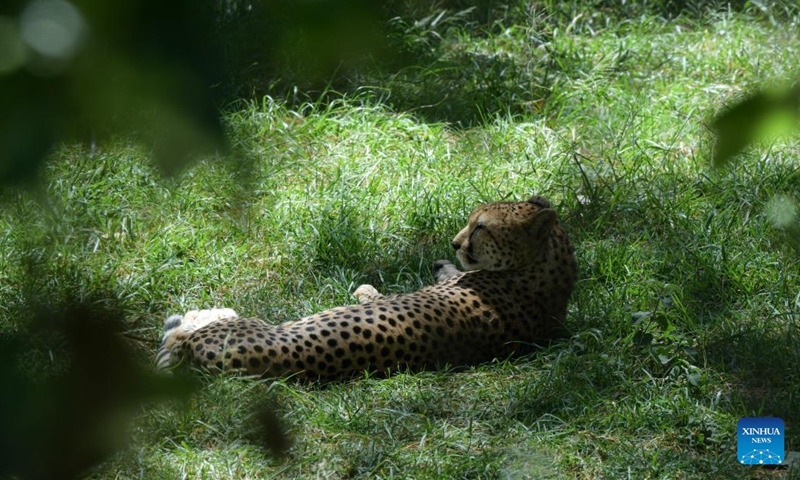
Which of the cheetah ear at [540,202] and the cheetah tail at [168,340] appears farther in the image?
the cheetah ear at [540,202]

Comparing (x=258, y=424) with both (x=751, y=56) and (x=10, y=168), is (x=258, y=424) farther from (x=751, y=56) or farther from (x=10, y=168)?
(x=751, y=56)

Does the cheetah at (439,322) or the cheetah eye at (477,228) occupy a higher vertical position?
the cheetah eye at (477,228)

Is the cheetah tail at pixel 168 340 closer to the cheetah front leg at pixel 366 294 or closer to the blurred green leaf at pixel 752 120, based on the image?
the cheetah front leg at pixel 366 294

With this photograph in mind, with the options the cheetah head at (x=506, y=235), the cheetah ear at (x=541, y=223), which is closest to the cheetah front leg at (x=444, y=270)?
the cheetah head at (x=506, y=235)

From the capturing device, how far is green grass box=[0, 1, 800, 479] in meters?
3.09

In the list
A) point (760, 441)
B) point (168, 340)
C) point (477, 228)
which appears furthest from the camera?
point (477, 228)

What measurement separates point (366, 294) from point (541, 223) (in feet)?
2.77

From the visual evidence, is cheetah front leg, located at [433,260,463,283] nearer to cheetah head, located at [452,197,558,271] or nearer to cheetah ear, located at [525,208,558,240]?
cheetah head, located at [452,197,558,271]

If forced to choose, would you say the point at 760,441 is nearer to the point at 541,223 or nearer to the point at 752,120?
the point at 541,223

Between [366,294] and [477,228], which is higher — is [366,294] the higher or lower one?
the lower one

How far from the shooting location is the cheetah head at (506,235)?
156 inches

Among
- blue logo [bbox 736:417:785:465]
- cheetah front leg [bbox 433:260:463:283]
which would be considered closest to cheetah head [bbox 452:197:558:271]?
cheetah front leg [bbox 433:260:463:283]

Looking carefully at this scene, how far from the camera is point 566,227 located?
188 inches

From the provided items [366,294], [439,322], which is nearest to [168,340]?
[366,294]
